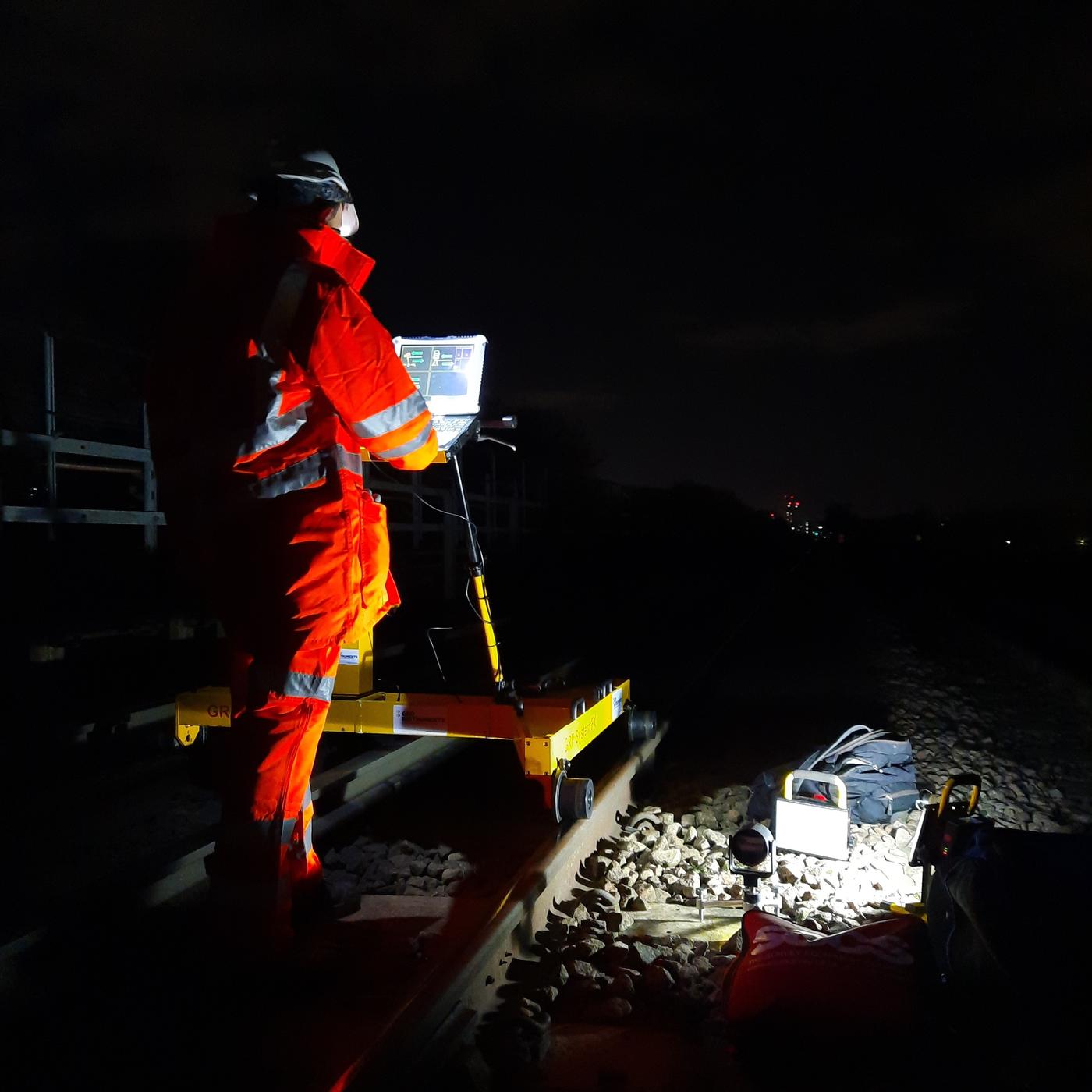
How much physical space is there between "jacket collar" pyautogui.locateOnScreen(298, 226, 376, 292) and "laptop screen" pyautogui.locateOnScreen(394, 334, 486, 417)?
2.39ft

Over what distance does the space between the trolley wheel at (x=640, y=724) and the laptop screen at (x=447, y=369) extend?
3.27m

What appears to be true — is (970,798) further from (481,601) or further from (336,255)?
(336,255)

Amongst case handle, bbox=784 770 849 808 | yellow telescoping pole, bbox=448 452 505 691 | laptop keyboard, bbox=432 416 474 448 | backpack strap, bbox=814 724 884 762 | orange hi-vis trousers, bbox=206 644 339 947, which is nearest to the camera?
orange hi-vis trousers, bbox=206 644 339 947

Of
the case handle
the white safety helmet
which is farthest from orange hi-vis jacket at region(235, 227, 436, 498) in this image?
the case handle

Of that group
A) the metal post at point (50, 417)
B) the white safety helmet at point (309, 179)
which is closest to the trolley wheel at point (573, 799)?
the white safety helmet at point (309, 179)

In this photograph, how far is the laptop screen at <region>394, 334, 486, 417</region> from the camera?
397cm

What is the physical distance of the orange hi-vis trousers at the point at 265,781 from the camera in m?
2.94

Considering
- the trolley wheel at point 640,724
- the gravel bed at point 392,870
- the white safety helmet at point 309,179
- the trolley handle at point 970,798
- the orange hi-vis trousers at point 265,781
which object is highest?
the white safety helmet at point 309,179

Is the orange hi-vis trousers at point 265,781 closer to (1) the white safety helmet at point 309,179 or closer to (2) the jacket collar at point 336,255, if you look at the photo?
(2) the jacket collar at point 336,255

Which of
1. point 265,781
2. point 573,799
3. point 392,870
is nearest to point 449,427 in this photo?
point 265,781

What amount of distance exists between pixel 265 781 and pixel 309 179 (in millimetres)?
1926

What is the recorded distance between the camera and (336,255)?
313 cm

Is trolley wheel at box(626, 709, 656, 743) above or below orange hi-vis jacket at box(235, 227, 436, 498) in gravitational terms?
below

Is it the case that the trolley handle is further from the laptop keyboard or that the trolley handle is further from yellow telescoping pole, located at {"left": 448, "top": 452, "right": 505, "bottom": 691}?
the laptop keyboard
